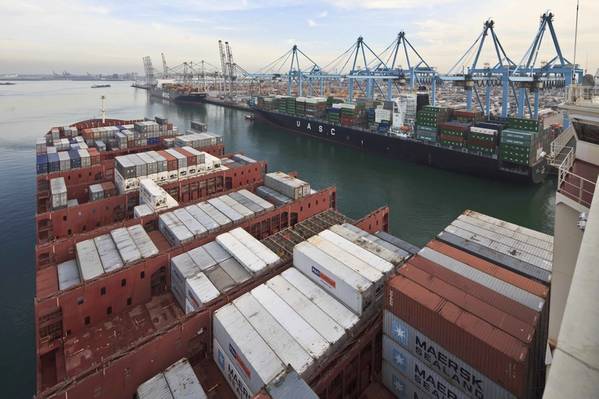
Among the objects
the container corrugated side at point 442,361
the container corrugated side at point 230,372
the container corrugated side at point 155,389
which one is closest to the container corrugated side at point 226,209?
the container corrugated side at point 230,372

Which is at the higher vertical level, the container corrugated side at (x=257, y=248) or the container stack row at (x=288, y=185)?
the container stack row at (x=288, y=185)

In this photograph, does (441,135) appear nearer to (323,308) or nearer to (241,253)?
(241,253)

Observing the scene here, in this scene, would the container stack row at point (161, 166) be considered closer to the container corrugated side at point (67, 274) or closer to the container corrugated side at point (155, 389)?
the container corrugated side at point (67, 274)

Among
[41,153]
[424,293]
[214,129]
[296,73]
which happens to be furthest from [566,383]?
[296,73]

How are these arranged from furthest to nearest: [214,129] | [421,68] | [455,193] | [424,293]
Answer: [214,129], [421,68], [455,193], [424,293]

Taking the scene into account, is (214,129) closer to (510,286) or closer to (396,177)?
(396,177)

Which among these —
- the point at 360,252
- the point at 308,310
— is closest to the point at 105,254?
the point at 308,310

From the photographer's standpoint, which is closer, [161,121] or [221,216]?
[221,216]
